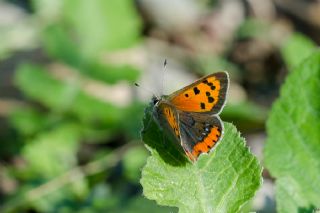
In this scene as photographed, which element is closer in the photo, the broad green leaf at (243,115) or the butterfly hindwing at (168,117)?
the butterfly hindwing at (168,117)

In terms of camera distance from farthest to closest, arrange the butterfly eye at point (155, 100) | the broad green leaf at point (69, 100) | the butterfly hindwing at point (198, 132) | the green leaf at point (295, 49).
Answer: the green leaf at point (295, 49) < the broad green leaf at point (69, 100) < the butterfly eye at point (155, 100) < the butterfly hindwing at point (198, 132)

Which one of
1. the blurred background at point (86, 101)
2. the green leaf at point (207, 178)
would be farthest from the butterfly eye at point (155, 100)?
the blurred background at point (86, 101)

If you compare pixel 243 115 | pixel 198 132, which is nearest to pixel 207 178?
pixel 198 132

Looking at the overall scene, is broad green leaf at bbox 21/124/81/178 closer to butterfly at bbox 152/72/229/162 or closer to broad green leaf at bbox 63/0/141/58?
broad green leaf at bbox 63/0/141/58

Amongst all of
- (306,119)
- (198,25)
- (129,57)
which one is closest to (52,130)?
(129,57)

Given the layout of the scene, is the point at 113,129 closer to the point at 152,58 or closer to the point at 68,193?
the point at 68,193

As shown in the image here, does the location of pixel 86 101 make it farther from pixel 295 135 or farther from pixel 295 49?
pixel 295 135

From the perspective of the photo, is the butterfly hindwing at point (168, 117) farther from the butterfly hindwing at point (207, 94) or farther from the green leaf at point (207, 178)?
the green leaf at point (207, 178)
